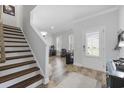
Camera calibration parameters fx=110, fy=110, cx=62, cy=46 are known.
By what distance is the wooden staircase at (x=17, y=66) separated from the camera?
2244 mm

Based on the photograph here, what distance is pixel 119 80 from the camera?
2209 millimetres

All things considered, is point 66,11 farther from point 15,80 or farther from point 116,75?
point 15,80

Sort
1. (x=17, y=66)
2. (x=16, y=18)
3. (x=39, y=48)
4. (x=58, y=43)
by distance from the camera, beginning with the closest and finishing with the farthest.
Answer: (x=17, y=66) → (x=39, y=48) → (x=16, y=18) → (x=58, y=43)

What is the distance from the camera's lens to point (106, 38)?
4414 mm

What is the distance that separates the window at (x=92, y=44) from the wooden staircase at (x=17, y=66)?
288cm

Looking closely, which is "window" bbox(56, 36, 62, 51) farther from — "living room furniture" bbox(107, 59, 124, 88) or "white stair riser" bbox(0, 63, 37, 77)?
"living room furniture" bbox(107, 59, 124, 88)

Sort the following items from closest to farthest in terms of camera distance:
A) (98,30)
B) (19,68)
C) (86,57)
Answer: (19,68), (98,30), (86,57)

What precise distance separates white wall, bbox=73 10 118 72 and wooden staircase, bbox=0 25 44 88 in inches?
110

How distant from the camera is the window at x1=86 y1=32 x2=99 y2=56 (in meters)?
4.97

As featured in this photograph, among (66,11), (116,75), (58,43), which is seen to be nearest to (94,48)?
(66,11)

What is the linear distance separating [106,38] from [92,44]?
94 centimetres
